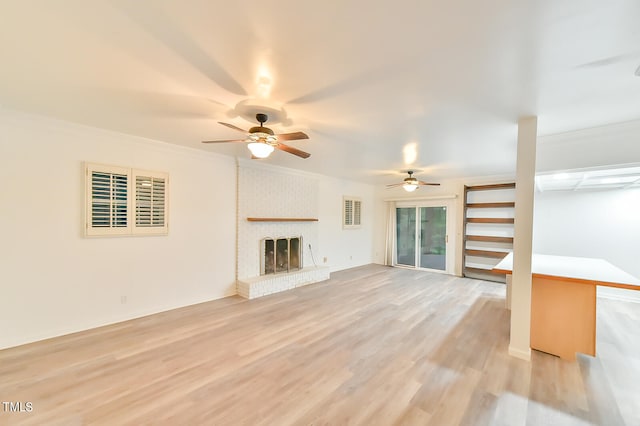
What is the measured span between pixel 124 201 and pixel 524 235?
513cm

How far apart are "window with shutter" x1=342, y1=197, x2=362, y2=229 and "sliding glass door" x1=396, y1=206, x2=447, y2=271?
126 centimetres

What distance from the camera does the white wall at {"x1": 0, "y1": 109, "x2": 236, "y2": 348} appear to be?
9.45ft

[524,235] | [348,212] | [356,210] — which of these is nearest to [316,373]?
[524,235]

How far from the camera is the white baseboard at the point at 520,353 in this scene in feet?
9.05

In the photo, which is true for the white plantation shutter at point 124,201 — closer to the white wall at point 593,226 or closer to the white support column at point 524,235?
the white support column at point 524,235

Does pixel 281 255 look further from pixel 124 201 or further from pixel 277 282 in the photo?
pixel 124 201

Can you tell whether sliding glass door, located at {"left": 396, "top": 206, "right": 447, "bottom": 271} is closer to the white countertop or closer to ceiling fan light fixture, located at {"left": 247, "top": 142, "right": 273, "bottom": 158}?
the white countertop

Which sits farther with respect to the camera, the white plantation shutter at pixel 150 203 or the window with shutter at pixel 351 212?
the window with shutter at pixel 351 212

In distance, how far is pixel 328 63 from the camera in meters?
1.83

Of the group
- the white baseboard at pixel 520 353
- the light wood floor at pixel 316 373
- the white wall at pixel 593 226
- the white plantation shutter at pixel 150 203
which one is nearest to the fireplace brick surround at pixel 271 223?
the light wood floor at pixel 316 373

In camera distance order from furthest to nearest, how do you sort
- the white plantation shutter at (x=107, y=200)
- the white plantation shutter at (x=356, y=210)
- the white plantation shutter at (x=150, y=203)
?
the white plantation shutter at (x=356, y=210), the white plantation shutter at (x=150, y=203), the white plantation shutter at (x=107, y=200)

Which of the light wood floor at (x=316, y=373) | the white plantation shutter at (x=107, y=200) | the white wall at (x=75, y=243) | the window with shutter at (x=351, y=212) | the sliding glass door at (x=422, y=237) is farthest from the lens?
the window with shutter at (x=351, y=212)

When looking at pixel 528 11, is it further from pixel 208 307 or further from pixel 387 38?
pixel 208 307

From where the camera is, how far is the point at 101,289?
11.2 ft
